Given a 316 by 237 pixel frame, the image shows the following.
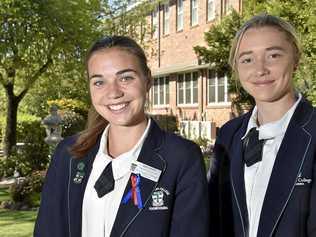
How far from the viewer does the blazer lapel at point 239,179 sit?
2.54 meters

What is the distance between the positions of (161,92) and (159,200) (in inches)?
1171

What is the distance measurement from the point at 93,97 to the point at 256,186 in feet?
2.90

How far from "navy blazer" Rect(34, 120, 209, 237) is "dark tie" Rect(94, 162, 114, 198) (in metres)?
0.08

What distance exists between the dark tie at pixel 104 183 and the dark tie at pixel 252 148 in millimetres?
687

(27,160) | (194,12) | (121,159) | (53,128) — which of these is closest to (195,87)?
(194,12)

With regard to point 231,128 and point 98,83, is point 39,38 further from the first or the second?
point 98,83

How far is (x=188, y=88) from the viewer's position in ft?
90.8

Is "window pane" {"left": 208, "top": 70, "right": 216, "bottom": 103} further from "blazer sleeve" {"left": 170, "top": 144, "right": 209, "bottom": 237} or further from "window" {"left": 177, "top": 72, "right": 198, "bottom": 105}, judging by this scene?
"blazer sleeve" {"left": 170, "top": 144, "right": 209, "bottom": 237}

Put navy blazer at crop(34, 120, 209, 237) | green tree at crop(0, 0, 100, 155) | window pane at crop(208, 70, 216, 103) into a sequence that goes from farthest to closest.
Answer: window pane at crop(208, 70, 216, 103) → green tree at crop(0, 0, 100, 155) → navy blazer at crop(34, 120, 209, 237)

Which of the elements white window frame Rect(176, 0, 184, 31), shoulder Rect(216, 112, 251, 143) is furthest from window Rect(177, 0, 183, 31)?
shoulder Rect(216, 112, 251, 143)

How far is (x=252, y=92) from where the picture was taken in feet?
8.84

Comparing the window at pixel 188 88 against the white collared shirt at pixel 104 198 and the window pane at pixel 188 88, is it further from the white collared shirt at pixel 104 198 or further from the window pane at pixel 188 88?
the white collared shirt at pixel 104 198

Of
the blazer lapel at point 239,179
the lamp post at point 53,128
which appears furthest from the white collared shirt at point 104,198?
the lamp post at point 53,128

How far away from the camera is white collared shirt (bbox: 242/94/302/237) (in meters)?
2.51
